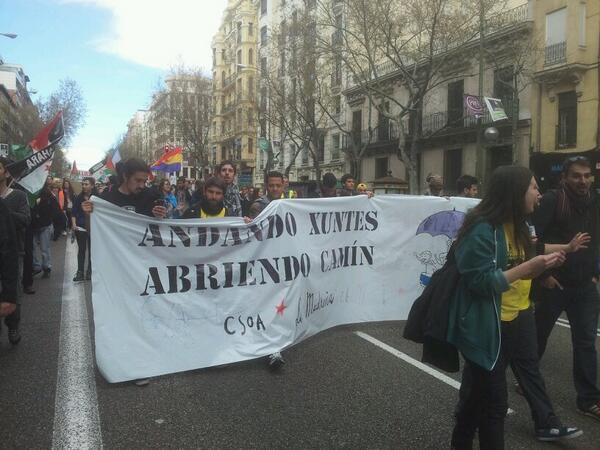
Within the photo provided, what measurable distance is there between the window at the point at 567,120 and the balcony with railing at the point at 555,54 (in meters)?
1.39

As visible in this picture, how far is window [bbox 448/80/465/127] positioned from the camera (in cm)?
2762

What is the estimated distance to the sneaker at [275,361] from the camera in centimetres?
445

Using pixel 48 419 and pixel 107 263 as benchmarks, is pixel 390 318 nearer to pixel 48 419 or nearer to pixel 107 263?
pixel 107 263

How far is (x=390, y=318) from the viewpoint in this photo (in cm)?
596

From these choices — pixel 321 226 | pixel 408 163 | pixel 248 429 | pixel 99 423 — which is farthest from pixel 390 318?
pixel 408 163

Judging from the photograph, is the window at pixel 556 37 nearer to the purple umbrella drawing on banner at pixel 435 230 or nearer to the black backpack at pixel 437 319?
the purple umbrella drawing on banner at pixel 435 230

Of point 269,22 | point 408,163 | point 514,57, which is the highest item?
point 269,22

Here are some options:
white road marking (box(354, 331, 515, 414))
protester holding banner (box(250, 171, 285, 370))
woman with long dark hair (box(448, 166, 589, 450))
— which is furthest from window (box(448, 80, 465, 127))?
woman with long dark hair (box(448, 166, 589, 450))

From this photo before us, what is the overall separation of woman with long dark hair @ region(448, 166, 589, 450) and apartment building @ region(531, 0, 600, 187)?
19.7 metres

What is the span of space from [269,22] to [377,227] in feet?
157

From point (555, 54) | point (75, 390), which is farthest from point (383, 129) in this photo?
point (75, 390)

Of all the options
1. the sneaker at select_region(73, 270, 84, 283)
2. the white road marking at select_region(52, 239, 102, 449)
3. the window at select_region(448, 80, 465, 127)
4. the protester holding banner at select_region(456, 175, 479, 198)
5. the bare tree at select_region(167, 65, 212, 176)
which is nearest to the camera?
the white road marking at select_region(52, 239, 102, 449)

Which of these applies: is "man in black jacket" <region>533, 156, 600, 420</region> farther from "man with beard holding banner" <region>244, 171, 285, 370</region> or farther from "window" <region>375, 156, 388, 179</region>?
"window" <region>375, 156, 388, 179</region>

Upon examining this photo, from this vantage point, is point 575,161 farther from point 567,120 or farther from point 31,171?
point 567,120
